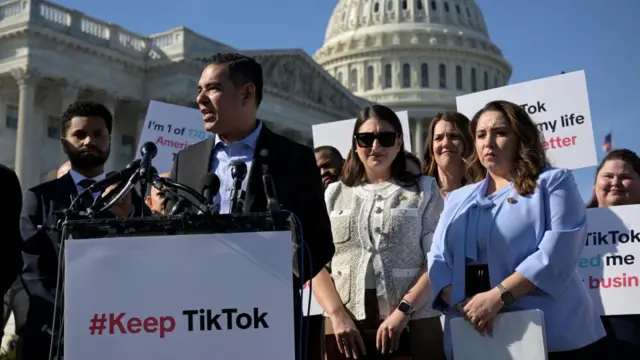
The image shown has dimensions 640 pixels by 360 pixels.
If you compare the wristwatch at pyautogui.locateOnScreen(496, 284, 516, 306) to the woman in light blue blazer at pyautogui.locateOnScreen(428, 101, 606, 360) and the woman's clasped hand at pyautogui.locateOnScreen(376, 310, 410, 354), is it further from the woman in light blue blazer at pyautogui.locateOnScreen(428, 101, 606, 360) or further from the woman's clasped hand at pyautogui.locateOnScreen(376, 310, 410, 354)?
the woman's clasped hand at pyautogui.locateOnScreen(376, 310, 410, 354)

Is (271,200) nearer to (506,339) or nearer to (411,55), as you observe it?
(506,339)

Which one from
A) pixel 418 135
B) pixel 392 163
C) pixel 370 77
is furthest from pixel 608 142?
pixel 370 77

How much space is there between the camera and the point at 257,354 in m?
2.19

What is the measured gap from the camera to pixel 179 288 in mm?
2201

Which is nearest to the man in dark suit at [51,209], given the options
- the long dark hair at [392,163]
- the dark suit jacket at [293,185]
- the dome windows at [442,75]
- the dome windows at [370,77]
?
the dark suit jacket at [293,185]

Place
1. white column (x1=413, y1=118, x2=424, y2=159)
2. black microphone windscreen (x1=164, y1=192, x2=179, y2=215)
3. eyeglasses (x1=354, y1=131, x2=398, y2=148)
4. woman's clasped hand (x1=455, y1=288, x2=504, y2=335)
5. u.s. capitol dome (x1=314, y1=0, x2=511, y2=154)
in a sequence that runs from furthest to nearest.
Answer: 1. u.s. capitol dome (x1=314, y1=0, x2=511, y2=154)
2. white column (x1=413, y1=118, x2=424, y2=159)
3. eyeglasses (x1=354, y1=131, x2=398, y2=148)
4. woman's clasped hand (x1=455, y1=288, x2=504, y2=335)
5. black microphone windscreen (x1=164, y1=192, x2=179, y2=215)

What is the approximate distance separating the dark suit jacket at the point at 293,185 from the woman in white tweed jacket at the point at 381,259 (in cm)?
80

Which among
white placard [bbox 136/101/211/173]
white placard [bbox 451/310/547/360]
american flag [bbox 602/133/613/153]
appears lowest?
white placard [bbox 451/310/547/360]

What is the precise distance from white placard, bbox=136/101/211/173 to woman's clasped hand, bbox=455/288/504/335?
19.8 ft

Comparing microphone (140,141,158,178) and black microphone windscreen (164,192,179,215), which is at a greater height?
microphone (140,141,158,178)

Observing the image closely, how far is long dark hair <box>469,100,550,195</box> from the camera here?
11.1 ft

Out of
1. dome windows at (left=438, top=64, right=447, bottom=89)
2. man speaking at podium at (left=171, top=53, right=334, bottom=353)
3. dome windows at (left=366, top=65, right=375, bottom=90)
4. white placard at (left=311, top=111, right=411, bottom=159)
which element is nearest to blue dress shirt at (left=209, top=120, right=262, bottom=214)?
man speaking at podium at (left=171, top=53, right=334, bottom=353)

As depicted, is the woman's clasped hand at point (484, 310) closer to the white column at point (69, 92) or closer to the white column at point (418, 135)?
the white column at point (69, 92)

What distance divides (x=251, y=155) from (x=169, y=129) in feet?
19.7
